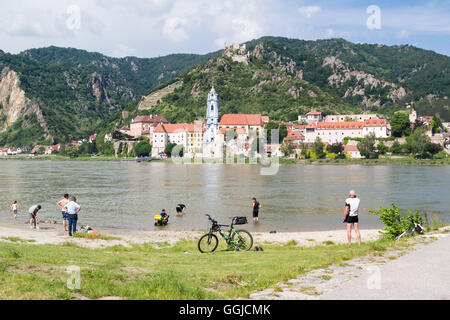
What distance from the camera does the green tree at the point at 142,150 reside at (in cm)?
17162

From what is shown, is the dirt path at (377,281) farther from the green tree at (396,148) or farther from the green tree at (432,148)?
the green tree at (396,148)

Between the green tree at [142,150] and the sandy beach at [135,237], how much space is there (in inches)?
5666

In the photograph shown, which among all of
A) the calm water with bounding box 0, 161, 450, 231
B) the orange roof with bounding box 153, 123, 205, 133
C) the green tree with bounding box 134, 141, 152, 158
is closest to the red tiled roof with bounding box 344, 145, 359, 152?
the orange roof with bounding box 153, 123, 205, 133

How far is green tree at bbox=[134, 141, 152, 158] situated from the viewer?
563 feet

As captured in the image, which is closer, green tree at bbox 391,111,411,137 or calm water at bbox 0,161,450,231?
calm water at bbox 0,161,450,231

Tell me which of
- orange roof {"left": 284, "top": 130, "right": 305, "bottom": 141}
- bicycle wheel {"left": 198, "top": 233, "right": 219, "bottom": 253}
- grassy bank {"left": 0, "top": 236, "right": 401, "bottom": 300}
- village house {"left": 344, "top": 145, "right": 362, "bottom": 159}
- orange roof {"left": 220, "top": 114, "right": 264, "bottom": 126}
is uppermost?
orange roof {"left": 220, "top": 114, "right": 264, "bottom": 126}

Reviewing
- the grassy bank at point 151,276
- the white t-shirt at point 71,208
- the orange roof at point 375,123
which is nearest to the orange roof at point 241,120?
the orange roof at point 375,123

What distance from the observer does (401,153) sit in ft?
417

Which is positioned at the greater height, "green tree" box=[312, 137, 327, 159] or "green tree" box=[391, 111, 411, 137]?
"green tree" box=[391, 111, 411, 137]

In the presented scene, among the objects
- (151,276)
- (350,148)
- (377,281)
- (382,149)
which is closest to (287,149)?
(350,148)

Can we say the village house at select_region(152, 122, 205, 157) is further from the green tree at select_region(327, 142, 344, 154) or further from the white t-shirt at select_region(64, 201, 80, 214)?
the white t-shirt at select_region(64, 201, 80, 214)

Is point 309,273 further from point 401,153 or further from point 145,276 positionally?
point 401,153

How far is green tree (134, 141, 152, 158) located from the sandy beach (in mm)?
143925

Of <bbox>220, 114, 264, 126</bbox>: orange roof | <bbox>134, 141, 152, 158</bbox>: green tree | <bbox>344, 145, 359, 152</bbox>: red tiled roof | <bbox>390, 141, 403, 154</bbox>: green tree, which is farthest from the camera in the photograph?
<bbox>134, 141, 152, 158</bbox>: green tree
